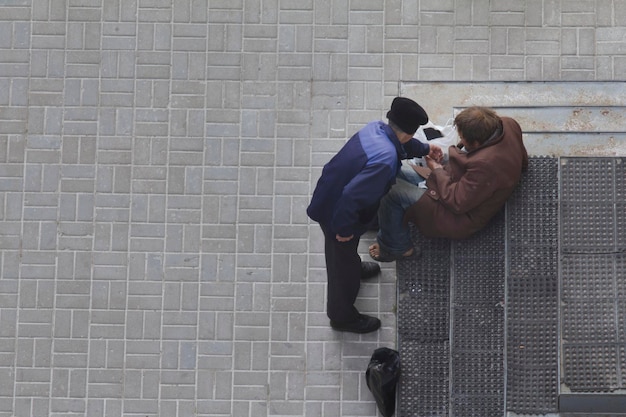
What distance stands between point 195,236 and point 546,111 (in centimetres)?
296

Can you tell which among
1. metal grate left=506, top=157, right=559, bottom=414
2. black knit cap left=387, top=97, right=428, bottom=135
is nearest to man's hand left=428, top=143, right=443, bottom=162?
metal grate left=506, top=157, right=559, bottom=414

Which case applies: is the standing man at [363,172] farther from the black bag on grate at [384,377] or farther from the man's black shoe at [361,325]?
the black bag on grate at [384,377]

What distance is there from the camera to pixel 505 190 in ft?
18.6

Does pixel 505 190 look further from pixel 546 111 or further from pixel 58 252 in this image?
pixel 58 252

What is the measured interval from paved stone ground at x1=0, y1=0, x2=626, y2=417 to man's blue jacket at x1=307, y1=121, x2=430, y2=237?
1.11 m

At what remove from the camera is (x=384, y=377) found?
5.94 meters

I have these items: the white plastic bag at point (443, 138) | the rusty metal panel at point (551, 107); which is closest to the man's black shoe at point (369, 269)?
the white plastic bag at point (443, 138)

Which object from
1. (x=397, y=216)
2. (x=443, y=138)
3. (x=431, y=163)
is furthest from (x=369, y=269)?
(x=443, y=138)

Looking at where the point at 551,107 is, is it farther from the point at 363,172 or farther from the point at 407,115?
the point at 363,172

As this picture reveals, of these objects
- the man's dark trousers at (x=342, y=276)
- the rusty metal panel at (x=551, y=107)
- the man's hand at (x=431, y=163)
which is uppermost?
the rusty metal panel at (x=551, y=107)

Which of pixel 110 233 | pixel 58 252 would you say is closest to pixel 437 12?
pixel 110 233

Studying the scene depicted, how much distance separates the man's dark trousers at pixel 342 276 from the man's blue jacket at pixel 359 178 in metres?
0.35

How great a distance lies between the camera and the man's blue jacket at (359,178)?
5.06 m

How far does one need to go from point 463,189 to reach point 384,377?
152cm
